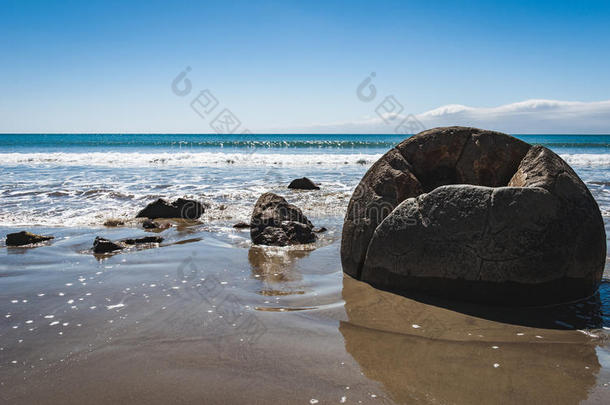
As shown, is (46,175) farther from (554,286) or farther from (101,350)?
(554,286)

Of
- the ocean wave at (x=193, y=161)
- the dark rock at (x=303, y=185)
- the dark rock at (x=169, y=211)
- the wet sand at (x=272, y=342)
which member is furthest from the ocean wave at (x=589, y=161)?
the wet sand at (x=272, y=342)

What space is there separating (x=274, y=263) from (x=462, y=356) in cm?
278

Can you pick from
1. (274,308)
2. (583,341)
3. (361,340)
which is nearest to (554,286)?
(583,341)

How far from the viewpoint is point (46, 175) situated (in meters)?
15.7

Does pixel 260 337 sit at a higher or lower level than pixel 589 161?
higher

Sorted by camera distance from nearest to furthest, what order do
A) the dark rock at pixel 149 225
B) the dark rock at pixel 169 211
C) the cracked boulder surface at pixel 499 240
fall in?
the cracked boulder surface at pixel 499 240
the dark rock at pixel 149 225
the dark rock at pixel 169 211

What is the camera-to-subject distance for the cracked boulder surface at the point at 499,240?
3.72 meters

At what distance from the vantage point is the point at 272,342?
3.11 metres

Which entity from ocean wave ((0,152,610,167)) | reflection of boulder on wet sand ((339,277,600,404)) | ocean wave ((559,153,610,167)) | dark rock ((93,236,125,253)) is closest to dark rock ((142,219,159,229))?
dark rock ((93,236,125,253))

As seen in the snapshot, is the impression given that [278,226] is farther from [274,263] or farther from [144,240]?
[144,240]

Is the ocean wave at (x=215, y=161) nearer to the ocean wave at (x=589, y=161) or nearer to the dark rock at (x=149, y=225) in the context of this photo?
the ocean wave at (x=589, y=161)

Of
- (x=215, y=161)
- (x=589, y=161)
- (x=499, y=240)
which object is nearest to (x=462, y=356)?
(x=499, y=240)

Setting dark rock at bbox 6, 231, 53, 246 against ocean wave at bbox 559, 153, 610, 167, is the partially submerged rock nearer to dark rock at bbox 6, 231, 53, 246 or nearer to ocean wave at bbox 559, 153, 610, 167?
dark rock at bbox 6, 231, 53, 246

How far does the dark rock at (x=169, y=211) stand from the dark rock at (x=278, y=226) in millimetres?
2170
